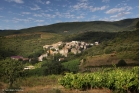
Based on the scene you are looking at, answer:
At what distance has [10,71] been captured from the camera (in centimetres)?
2925

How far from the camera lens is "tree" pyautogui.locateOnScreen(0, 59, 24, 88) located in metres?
29.3

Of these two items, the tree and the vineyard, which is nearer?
the vineyard

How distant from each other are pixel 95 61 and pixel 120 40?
33533 mm

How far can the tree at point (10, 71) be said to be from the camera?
1152 inches

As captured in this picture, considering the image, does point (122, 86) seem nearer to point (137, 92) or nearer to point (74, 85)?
point (137, 92)

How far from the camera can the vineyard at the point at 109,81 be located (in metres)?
18.9

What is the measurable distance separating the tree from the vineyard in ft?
29.1

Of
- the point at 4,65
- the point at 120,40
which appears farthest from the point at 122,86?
the point at 120,40

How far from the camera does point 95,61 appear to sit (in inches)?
3905

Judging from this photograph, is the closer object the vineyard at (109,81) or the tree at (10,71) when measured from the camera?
the vineyard at (109,81)

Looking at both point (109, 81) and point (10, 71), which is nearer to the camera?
point (109, 81)

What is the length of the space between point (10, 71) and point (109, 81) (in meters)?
15.9

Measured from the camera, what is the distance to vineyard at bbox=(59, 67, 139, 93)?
1889cm

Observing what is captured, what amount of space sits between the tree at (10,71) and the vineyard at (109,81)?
349 inches
